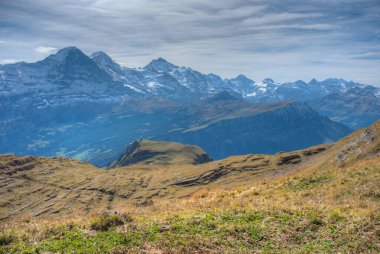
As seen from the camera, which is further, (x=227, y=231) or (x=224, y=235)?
(x=227, y=231)

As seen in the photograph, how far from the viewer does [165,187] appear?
536 ft

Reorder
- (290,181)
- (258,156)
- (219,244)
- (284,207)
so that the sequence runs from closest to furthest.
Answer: (219,244), (284,207), (290,181), (258,156)

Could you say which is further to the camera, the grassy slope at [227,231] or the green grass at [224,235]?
the grassy slope at [227,231]

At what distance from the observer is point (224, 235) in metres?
20.2

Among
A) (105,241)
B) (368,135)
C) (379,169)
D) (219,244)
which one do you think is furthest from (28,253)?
(368,135)

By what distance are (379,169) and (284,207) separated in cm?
1662

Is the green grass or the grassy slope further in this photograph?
the grassy slope

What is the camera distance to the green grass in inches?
724

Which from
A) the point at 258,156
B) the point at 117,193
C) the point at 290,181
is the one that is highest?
the point at 290,181

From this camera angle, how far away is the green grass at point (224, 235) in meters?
18.4

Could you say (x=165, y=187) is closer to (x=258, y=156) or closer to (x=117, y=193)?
(x=117, y=193)

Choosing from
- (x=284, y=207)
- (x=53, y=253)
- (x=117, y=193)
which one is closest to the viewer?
(x=53, y=253)

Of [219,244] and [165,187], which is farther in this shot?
[165,187]

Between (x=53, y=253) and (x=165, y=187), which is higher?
(x=53, y=253)
